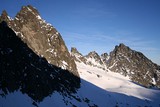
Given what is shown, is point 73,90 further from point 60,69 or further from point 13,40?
point 13,40

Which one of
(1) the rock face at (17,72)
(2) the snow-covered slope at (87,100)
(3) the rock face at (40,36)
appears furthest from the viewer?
(3) the rock face at (40,36)

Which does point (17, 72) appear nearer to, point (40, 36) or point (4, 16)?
point (40, 36)

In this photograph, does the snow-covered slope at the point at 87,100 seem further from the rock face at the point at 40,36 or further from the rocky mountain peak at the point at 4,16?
the rocky mountain peak at the point at 4,16

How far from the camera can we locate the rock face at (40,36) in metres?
102

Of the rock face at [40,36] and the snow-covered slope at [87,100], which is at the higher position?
the rock face at [40,36]

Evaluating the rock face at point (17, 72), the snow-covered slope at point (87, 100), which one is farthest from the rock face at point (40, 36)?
the rock face at point (17, 72)

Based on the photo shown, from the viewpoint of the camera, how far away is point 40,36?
109062mm

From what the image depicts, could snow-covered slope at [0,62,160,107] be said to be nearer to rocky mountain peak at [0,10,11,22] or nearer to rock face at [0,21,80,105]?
rock face at [0,21,80,105]

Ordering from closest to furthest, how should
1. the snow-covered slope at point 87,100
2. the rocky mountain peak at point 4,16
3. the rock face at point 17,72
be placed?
the snow-covered slope at point 87,100, the rock face at point 17,72, the rocky mountain peak at point 4,16

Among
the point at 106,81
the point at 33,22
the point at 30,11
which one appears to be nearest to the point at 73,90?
the point at 33,22

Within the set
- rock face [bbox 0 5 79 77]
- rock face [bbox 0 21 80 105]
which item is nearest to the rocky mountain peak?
rock face [bbox 0 5 79 77]

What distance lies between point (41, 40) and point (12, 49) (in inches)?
1739

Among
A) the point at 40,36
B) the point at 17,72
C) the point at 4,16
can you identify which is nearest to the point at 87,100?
the point at 40,36

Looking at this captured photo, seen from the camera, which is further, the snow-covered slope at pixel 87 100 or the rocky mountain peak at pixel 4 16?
the rocky mountain peak at pixel 4 16
